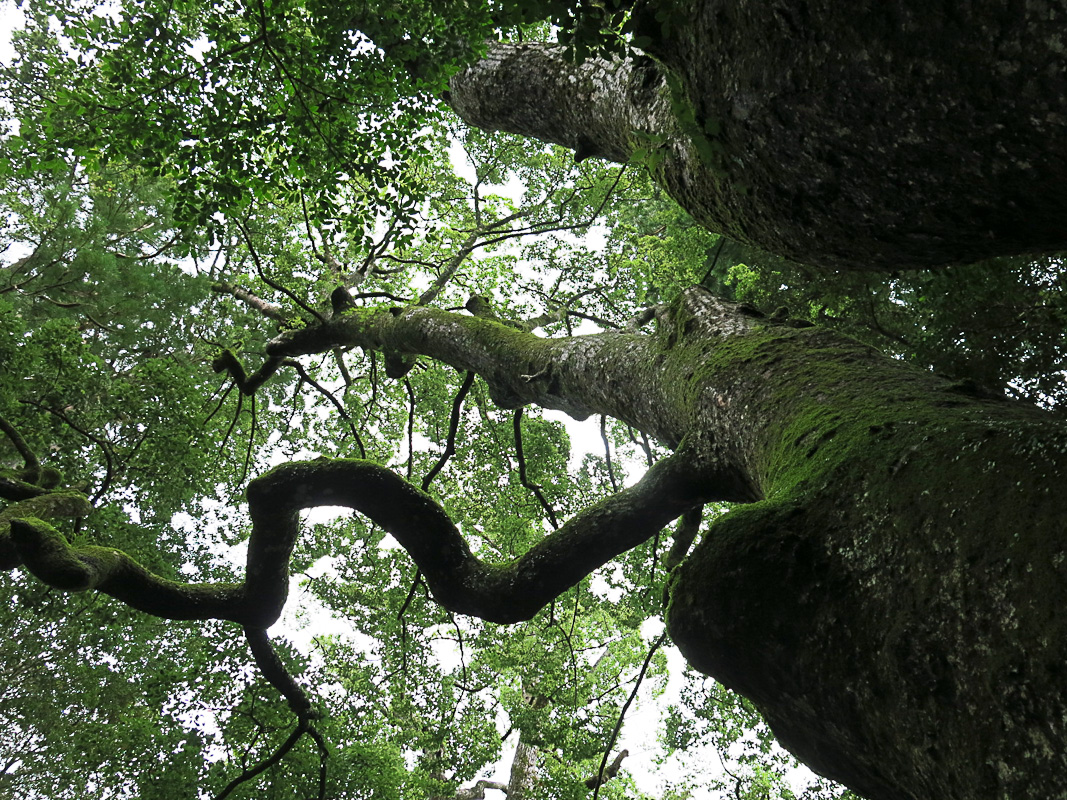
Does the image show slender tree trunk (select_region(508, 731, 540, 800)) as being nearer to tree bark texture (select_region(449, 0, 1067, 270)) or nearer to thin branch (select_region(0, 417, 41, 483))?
thin branch (select_region(0, 417, 41, 483))

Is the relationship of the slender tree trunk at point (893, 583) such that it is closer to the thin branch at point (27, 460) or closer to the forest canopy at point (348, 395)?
the forest canopy at point (348, 395)

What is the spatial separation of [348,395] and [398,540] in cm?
768

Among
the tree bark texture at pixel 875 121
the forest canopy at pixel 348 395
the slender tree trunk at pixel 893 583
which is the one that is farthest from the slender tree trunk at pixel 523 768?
the tree bark texture at pixel 875 121

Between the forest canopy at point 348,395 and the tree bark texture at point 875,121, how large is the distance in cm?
26

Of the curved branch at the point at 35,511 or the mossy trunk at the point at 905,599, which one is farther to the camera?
the curved branch at the point at 35,511

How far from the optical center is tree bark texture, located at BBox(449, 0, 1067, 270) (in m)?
1.18

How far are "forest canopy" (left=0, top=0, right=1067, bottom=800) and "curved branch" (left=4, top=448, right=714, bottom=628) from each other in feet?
0.06

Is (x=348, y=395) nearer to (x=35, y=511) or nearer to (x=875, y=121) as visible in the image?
(x=35, y=511)

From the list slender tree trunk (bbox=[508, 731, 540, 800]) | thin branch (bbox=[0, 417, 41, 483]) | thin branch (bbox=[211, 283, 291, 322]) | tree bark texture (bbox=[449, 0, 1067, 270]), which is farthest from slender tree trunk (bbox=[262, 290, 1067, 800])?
slender tree trunk (bbox=[508, 731, 540, 800])

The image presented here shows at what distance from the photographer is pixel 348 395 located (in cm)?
1116

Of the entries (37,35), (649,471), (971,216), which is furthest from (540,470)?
(37,35)

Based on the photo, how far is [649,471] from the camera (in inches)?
128

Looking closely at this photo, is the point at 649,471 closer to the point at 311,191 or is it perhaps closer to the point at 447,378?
the point at 311,191

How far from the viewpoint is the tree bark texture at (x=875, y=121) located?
3.89ft
